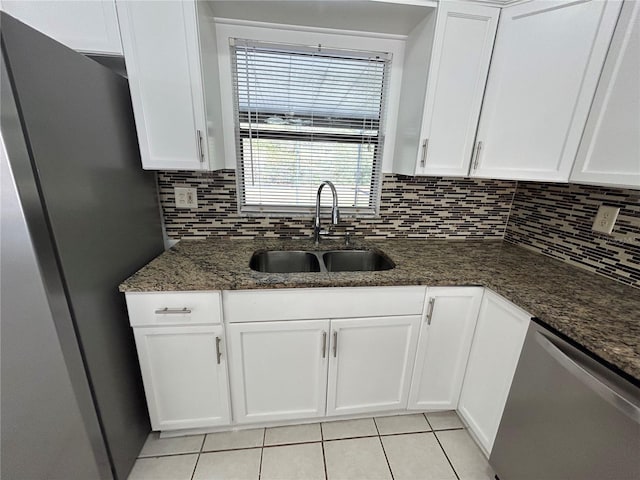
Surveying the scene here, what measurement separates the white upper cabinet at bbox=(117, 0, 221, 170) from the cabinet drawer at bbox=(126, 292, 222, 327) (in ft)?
1.99

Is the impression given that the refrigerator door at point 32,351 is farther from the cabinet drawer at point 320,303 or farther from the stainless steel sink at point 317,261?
the stainless steel sink at point 317,261

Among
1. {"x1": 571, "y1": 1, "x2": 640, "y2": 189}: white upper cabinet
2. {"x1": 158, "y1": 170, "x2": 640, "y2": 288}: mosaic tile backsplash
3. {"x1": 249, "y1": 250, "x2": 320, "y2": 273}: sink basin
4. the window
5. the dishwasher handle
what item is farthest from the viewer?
{"x1": 249, "y1": 250, "x2": 320, "y2": 273}: sink basin

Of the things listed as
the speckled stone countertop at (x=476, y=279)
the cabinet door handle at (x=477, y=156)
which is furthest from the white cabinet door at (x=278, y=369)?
the cabinet door handle at (x=477, y=156)

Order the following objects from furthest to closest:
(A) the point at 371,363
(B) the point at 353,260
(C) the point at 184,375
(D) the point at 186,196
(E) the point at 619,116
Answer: (B) the point at 353,260 → (D) the point at 186,196 → (A) the point at 371,363 → (C) the point at 184,375 → (E) the point at 619,116

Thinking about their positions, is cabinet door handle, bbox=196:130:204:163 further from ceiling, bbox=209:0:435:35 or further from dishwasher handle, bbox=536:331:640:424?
dishwasher handle, bbox=536:331:640:424

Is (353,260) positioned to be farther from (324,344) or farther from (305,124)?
(305,124)

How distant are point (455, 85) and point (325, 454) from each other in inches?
75.9

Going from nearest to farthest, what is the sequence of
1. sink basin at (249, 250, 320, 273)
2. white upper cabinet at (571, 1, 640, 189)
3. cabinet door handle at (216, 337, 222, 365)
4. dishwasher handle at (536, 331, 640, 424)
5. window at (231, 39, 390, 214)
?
dishwasher handle at (536, 331, 640, 424), white upper cabinet at (571, 1, 640, 189), cabinet door handle at (216, 337, 222, 365), window at (231, 39, 390, 214), sink basin at (249, 250, 320, 273)

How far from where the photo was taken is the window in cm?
149

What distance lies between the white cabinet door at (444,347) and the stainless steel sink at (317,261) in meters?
0.36

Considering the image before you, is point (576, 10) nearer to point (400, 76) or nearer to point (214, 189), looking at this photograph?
point (400, 76)

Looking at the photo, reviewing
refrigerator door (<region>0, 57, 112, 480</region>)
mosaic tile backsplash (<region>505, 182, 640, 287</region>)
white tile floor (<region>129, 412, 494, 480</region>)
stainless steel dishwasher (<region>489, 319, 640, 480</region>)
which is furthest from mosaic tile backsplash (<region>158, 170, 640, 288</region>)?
white tile floor (<region>129, 412, 494, 480</region>)

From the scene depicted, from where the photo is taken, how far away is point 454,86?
1275 mm

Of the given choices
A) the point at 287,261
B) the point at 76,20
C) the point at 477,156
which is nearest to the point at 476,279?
the point at 477,156
